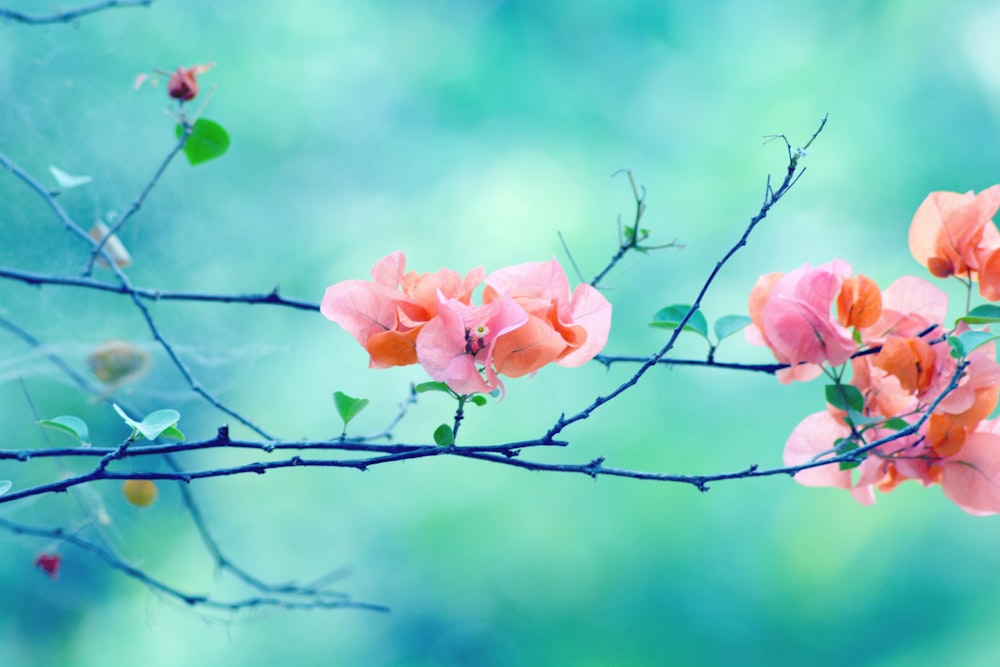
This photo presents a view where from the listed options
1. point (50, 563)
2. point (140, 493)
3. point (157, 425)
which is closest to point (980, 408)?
point (157, 425)

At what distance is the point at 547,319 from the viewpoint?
16.7 inches

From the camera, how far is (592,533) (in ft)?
5.21

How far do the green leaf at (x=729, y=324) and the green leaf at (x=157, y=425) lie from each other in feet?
1.30

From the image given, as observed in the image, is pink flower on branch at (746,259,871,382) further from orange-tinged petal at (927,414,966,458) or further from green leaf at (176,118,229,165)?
green leaf at (176,118,229,165)

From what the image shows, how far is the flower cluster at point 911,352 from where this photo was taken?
1.65 ft

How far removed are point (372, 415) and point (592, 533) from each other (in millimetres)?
520

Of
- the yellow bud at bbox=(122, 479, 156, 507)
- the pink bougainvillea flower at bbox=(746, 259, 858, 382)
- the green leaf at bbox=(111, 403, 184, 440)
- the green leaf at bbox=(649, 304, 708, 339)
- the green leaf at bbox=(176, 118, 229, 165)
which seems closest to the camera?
the green leaf at bbox=(111, 403, 184, 440)

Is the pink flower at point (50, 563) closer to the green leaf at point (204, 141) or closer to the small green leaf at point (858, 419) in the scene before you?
the green leaf at point (204, 141)

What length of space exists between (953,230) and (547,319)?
0.32 m

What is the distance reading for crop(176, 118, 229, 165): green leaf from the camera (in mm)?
744

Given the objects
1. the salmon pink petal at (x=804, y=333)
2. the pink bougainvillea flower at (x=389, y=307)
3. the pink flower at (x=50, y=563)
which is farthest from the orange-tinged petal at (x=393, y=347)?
the pink flower at (x=50, y=563)

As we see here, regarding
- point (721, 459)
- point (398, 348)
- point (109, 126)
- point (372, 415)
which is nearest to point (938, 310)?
point (398, 348)

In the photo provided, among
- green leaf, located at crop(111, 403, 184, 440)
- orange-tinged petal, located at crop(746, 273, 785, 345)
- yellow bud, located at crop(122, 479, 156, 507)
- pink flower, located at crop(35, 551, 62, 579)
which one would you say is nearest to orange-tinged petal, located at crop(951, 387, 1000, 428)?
orange-tinged petal, located at crop(746, 273, 785, 345)

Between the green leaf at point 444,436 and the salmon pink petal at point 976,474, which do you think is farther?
the salmon pink petal at point 976,474
